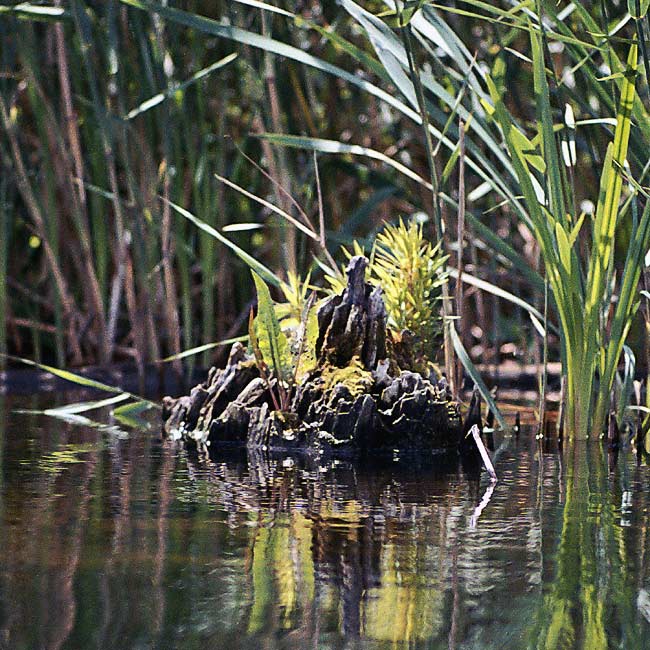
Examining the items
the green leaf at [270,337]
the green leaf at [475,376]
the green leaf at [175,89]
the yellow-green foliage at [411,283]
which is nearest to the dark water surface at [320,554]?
the green leaf at [475,376]

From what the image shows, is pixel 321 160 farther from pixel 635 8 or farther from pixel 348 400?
pixel 635 8

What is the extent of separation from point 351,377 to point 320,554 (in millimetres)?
837

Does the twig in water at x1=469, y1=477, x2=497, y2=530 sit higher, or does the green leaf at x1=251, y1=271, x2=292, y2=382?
the green leaf at x1=251, y1=271, x2=292, y2=382

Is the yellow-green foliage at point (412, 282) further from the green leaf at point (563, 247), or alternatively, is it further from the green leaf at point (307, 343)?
the green leaf at point (563, 247)

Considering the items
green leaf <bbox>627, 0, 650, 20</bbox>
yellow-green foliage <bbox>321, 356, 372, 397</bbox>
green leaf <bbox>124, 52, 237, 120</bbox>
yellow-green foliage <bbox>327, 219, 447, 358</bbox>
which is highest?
green leaf <bbox>124, 52, 237, 120</bbox>

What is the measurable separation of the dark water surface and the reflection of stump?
0.50 ft

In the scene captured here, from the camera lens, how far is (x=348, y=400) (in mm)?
2002

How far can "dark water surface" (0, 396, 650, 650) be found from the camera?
3.14 feet

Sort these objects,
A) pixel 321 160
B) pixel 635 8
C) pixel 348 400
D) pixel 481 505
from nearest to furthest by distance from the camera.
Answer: pixel 481 505 < pixel 635 8 < pixel 348 400 < pixel 321 160

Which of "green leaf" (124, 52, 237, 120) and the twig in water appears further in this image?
"green leaf" (124, 52, 237, 120)

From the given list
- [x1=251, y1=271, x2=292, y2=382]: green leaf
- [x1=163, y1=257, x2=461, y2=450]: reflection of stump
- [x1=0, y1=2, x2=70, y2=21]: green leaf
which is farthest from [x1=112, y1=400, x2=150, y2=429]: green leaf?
[x1=0, y1=2, x2=70, y2=21]: green leaf

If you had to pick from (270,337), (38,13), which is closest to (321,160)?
(38,13)

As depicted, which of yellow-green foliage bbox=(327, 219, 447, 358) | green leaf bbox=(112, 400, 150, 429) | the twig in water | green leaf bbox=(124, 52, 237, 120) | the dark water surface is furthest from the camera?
green leaf bbox=(124, 52, 237, 120)

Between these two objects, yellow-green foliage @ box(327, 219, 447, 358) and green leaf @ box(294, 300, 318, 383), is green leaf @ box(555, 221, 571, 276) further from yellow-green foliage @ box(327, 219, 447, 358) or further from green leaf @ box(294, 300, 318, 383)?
green leaf @ box(294, 300, 318, 383)
